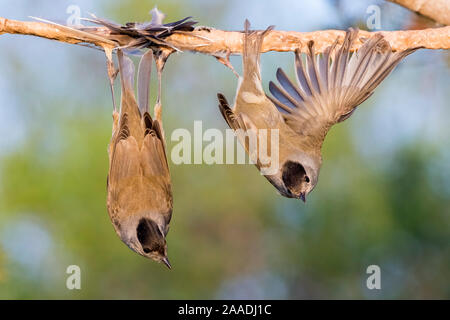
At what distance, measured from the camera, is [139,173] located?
447 centimetres

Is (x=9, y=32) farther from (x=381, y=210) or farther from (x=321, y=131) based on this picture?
(x=381, y=210)

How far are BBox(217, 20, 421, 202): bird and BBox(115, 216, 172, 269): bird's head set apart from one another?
76cm

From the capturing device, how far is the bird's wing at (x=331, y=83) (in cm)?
444

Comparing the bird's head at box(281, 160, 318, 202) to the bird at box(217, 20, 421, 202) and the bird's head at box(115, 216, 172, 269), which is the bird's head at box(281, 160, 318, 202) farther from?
the bird's head at box(115, 216, 172, 269)

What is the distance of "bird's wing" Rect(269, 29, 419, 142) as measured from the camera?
444 cm

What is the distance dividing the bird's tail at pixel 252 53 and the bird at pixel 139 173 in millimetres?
560

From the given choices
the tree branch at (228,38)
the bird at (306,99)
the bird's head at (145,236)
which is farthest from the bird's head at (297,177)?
the bird's head at (145,236)

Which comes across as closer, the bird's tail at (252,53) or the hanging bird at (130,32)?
the hanging bird at (130,32)

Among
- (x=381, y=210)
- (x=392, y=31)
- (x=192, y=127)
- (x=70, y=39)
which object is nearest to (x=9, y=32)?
(x=70, y=39)

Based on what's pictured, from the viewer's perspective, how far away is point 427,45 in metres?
4.37

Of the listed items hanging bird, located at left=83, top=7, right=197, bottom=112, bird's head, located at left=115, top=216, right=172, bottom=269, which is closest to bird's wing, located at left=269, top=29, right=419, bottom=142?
hanging bird, located at left=83, top=7, right=197, bottom=112

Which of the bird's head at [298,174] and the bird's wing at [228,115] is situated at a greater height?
the bird's wing at [228,115]

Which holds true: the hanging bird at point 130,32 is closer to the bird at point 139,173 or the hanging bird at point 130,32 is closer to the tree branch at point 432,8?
the bird at point 139,173

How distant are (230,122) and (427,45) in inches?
49.1
